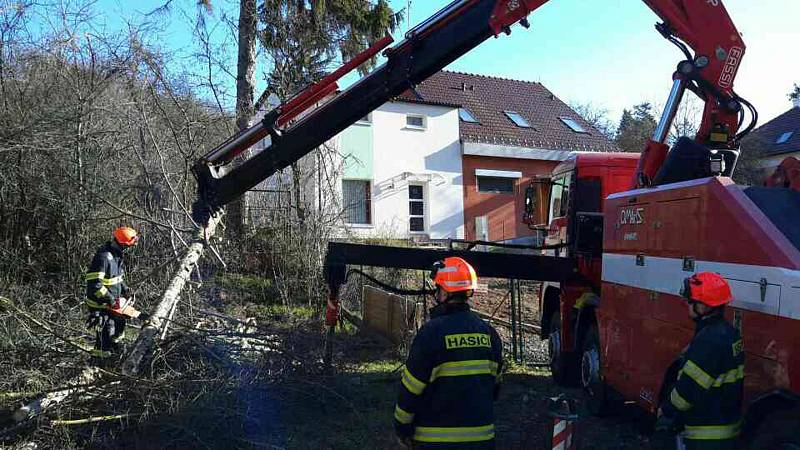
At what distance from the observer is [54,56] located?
380 inches

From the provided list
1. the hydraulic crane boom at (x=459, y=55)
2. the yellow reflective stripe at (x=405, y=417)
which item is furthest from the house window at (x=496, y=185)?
the yellow reflective stripe at (x=405, y=417)

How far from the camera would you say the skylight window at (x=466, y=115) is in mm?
23094

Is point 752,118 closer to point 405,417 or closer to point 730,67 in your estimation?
point 730,67

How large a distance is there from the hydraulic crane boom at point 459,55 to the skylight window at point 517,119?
60.8 feet

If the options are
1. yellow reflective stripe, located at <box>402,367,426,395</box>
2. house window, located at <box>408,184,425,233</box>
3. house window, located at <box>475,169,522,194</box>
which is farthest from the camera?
house window, located at <box>475,169,522,194</box>

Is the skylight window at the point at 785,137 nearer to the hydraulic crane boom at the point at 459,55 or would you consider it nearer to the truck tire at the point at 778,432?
the hydraulic crane boom at the point at 459,55

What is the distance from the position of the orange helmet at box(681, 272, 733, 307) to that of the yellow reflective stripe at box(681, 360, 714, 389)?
396 millimetres

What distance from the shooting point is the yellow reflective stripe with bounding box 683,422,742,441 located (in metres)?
3.50

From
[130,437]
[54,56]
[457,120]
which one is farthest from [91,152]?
[457,120]

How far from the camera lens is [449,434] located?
10.7 ft

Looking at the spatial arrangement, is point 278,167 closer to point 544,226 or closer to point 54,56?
point 544,226

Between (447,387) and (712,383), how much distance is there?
1.50 m

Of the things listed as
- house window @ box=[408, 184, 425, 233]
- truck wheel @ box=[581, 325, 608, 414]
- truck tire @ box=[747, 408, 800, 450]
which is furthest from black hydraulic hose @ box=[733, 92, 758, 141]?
house window @ box=[408, 184, 425, 233]

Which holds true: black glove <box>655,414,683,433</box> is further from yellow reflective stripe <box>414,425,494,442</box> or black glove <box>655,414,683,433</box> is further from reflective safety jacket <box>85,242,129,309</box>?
reflective safety jacket <box>85,242,129,309</box>
